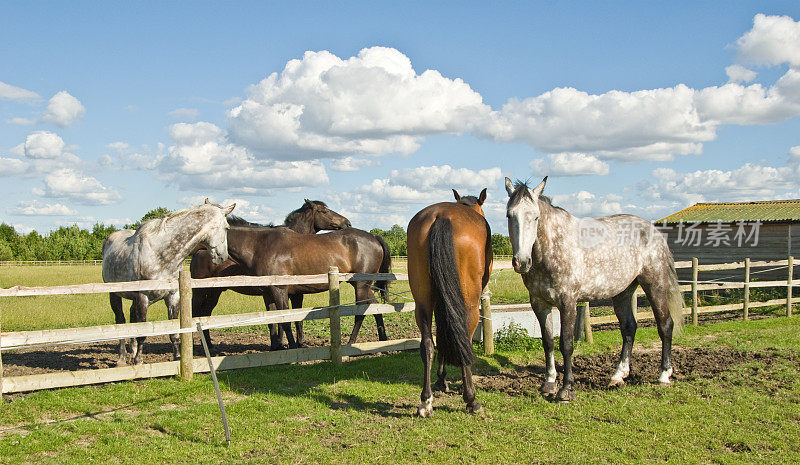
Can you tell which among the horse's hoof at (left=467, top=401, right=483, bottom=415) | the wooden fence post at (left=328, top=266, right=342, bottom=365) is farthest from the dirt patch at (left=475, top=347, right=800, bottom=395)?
the wooden fence post at (left=328, top=266, right=342, bottom=365)

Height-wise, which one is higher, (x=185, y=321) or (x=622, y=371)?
(x=185, y=321)

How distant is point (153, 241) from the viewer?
7.30m

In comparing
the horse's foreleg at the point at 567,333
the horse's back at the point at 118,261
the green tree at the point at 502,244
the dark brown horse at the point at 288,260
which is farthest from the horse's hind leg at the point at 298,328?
the green tree at the point at 502,244

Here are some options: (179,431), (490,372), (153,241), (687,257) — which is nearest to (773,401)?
(490,372)

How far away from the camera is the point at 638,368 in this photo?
7.13 m

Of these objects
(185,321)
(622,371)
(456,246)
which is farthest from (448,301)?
(185,321)

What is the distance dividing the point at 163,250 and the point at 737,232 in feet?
64.8

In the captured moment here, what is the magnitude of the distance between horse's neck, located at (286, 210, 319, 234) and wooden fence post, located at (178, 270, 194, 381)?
4104 mm

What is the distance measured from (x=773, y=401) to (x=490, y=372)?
310cm

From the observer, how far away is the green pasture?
13.8 ft

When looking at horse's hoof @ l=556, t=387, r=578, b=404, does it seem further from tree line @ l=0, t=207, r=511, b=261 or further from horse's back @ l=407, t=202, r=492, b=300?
tree line @ l=0, t=207, r=511, b=261

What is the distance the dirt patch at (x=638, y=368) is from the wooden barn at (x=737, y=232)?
501 inches

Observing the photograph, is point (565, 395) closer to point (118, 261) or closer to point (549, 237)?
point (549, 237)

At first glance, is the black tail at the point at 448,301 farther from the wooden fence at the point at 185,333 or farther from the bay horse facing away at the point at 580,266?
the wooden fence at the point at 185,333
